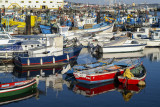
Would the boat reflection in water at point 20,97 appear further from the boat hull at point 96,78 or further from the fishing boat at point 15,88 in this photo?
the boat hull at point 96,78

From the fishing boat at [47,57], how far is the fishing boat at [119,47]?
589cm

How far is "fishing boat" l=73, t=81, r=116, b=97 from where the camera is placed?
19303mm

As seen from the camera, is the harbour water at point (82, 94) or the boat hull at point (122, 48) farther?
the boat hull at point (122, 48)

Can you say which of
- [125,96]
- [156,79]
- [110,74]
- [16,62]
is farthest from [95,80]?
[16,62]

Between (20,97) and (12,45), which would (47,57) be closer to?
(12,45)

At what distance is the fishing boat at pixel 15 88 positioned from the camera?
58.0 feet

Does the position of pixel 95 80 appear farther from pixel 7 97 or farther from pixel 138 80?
pixel 7 97

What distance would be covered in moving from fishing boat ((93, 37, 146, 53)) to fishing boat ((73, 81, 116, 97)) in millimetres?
12083

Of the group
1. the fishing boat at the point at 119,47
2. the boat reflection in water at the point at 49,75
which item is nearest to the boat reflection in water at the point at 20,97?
the boat reflection in water at the point at 49,75

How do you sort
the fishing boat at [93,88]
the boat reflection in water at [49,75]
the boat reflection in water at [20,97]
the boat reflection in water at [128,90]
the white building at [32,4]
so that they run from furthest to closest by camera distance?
1. the white building at [32,4]
2. the boat reflection in water at [49,75]
3. the fishing boat at [93,88]
4. the boat reflection in water at [128,90]
5. the boat reflection in water at [20,97]

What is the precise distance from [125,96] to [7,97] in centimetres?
692

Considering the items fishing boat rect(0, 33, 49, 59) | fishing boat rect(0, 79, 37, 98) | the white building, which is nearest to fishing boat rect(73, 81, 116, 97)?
fishing boat rect(0, 79, 37, 98)

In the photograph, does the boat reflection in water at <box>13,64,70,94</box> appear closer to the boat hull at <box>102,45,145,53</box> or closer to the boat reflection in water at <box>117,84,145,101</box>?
the boat reflection in water at <box>117,84,145,101</box>

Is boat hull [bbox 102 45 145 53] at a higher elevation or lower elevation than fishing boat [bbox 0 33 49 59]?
lower
